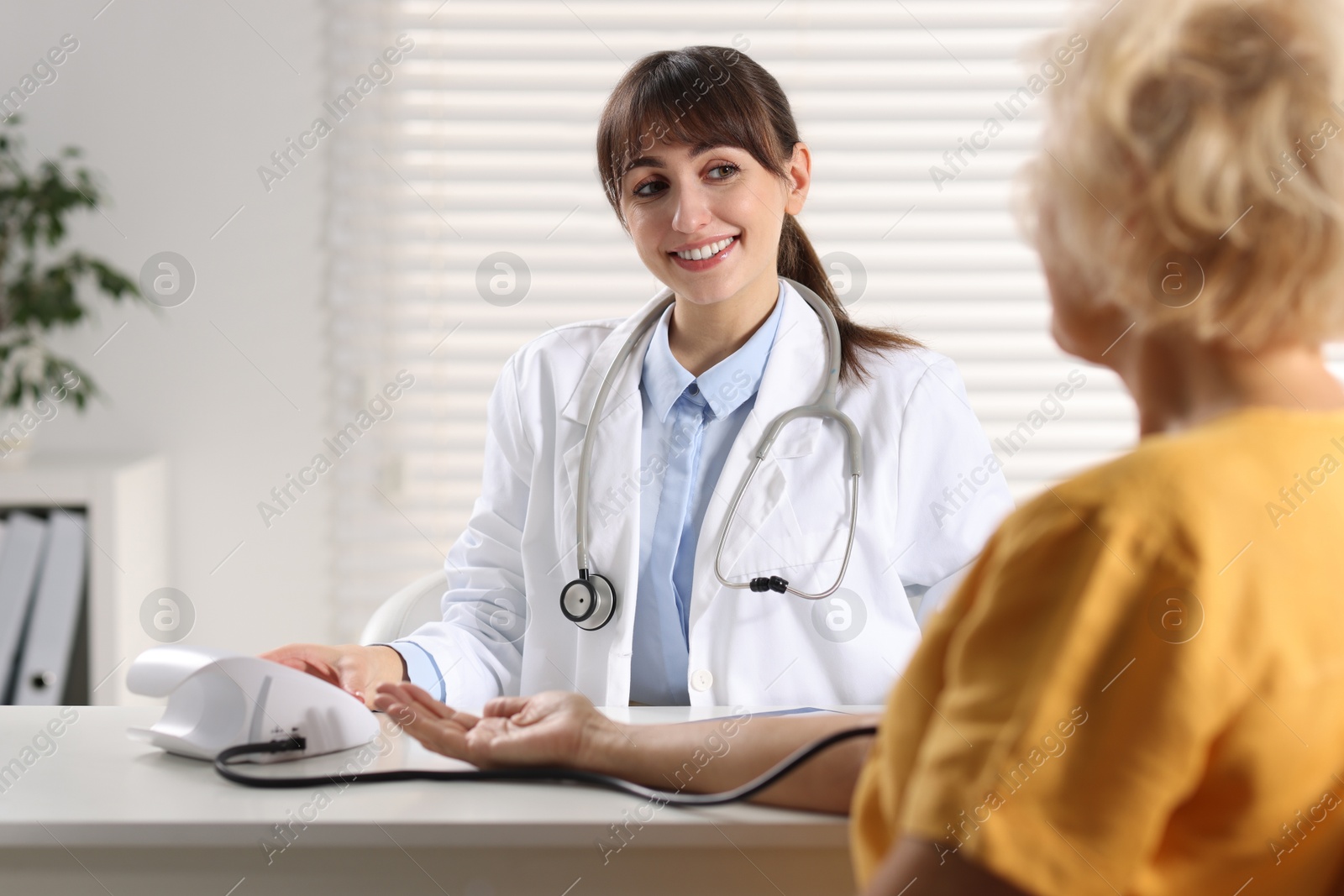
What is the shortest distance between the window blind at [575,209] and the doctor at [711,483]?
2.84 feet

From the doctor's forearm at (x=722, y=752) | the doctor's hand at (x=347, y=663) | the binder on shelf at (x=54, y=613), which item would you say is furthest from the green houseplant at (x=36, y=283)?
the doctor's forearm at (x=722, y=752)

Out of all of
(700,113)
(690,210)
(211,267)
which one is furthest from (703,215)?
(211,267)

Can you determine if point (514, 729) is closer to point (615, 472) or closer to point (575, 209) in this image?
point (615, 472)

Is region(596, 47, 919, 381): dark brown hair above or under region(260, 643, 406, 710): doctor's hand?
above

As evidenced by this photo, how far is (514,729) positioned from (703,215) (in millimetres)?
880

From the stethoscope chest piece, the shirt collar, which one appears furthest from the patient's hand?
the shirt collar

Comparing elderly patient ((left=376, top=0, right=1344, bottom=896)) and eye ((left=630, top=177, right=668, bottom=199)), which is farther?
eye ((left=630, top=177, right=668, bottom=199))

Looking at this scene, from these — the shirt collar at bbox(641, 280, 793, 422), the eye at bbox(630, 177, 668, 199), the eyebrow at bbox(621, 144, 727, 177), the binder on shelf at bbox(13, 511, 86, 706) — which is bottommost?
A: the binder on shelf at bbox(13, 511, 86, 706)

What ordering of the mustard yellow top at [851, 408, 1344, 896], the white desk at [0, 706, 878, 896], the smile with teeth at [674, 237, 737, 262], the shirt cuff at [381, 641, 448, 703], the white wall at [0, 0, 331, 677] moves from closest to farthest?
the mustard yellow top at [851, 408, 1344, 896] < the white desk at [0, 706, 878, 896] < the shirt cuff at [381, 641, 448, 703] < the smile with teeth at [674, 237, 737, 262] < the white wall at [0, 0, 331, 677]

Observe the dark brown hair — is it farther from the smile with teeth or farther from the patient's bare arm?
the patient's bare arm

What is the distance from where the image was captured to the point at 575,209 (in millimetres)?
2545

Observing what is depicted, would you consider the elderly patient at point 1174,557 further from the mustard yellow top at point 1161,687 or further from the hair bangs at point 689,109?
the hair bangs at point 689,109

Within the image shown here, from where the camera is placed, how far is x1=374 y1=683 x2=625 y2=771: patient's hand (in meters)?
0.92

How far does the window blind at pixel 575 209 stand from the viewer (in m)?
2.52
